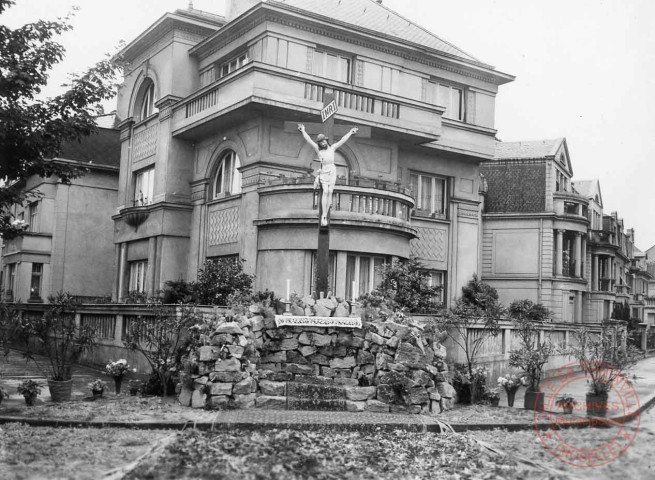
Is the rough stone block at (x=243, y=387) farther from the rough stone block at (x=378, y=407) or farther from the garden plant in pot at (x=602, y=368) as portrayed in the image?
the garden plant in pot at (x=602, y=368)

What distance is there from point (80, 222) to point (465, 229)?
20375 mm

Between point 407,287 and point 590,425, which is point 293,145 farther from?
point 590,425

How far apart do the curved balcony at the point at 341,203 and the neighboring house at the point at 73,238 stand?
16935 millimetres

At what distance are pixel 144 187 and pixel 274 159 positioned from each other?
9.04 metres

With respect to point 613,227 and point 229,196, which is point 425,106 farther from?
point 613,227

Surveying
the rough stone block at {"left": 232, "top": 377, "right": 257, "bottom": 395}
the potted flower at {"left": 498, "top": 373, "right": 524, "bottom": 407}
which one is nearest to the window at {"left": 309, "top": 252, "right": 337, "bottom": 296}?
the potted flower at {"left": 498, "top": 373, "right": 524, "bottom": 407}

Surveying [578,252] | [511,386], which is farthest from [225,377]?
[578,252]

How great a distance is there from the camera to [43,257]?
36656mm

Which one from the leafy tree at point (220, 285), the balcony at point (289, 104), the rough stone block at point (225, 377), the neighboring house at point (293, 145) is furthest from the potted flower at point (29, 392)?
the balcony at point (289, 104)

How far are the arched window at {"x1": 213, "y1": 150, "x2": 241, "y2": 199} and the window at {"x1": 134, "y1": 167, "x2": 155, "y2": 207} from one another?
151 inches

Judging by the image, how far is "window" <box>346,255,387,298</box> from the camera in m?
22.3

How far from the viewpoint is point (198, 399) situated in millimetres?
12758

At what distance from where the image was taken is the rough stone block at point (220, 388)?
12.7 meters

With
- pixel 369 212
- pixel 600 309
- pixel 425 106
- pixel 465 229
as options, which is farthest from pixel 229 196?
pixel 600 309
